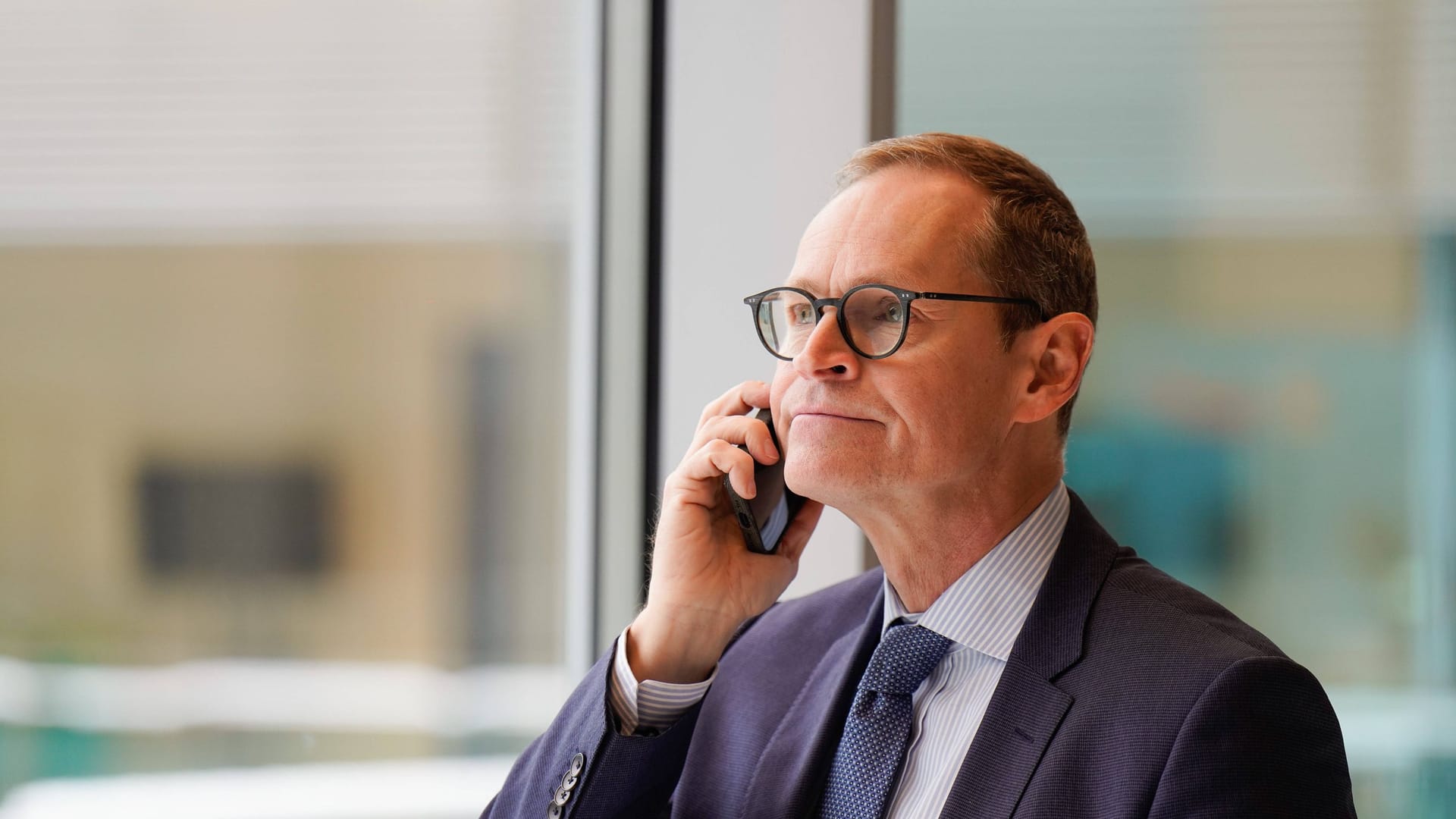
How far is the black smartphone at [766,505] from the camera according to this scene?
1.61 m

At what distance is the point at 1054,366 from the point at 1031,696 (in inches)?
18.2

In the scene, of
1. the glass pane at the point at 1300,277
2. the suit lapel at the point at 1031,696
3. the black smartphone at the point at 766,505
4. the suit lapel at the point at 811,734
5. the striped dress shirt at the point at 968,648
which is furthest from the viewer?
the glass pane at the point at 1300,277

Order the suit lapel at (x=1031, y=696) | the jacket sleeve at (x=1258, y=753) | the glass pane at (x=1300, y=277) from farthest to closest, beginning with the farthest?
the glass pane at (x=1300, y=277), the suit lapel at (x=1031, y=696), the jacket sleeve at (x=1258, y=753)

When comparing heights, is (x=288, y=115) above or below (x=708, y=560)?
above

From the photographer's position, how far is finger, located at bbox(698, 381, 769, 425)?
166 cm

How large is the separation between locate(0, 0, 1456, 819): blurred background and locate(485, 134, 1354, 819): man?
53 cm

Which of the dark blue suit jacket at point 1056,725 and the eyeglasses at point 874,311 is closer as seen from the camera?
the dark blue suit jacket at point 1056,725

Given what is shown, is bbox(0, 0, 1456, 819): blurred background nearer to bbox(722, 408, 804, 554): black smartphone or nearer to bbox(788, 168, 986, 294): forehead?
bbox(722, 408, 804, 554): black smartphone

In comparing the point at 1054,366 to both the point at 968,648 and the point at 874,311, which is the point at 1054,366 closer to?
the point at 874,311

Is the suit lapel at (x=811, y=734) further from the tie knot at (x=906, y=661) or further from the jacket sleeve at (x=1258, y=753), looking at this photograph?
the jacket sleeve at (x=1258, y=753)

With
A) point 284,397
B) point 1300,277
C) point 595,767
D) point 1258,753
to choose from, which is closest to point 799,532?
point 595,767

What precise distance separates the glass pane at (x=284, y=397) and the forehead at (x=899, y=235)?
90cm

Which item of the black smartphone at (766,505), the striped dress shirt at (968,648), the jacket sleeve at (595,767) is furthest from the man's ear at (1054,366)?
the jacket sleeve at (595,767)

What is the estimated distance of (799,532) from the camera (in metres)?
1.72
